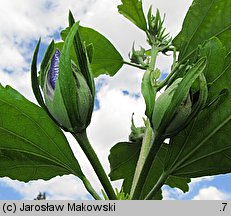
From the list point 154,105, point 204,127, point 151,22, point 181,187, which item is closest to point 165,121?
point 154,105

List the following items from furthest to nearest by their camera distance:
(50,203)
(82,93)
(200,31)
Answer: (200,31) < (50,203) < (82,93)

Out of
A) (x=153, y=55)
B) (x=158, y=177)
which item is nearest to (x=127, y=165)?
(x=158, y=177)

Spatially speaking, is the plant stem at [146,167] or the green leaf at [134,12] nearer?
the plant stem at [146,167]

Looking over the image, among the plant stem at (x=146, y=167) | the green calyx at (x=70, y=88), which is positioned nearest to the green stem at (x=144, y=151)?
the plant stem at (x=146, y=167)

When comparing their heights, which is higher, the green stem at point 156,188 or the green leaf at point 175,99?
the green leaf at point 175,99

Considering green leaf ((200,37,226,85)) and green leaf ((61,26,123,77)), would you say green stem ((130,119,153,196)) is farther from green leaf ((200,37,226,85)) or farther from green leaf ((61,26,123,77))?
green leaf ((61,26,123,77))

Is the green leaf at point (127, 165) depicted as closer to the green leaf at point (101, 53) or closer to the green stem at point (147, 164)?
the green leaf at point (101, 53)

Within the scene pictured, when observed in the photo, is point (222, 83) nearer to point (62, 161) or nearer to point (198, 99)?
point (198, 99)
